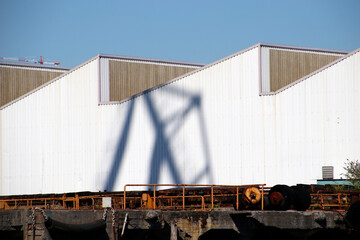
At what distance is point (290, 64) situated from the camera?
46.9 m

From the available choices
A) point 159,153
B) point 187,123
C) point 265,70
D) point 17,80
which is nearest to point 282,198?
point 265,70

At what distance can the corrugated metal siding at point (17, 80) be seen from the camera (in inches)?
2277

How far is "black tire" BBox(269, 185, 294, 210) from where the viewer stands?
2195cm

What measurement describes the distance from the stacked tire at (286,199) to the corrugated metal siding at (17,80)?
4032 centimetres

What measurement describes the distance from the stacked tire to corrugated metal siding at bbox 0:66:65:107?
4032cm

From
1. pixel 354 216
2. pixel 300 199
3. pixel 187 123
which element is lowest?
pixel 354 216

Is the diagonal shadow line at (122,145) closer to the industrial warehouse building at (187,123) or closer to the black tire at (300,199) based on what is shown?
the industrial warehouse building at (187,123)

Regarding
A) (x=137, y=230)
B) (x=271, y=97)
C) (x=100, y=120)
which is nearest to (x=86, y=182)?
(x=100, y=120)

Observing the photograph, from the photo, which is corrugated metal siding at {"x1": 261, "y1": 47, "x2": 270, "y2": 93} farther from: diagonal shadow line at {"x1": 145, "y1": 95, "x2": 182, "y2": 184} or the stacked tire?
the stacked tire

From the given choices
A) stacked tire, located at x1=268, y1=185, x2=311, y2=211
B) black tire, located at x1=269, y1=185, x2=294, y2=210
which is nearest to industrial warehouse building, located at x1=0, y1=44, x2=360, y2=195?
stacked tire, located at x1=268, y1=185, x2=311, y2=211

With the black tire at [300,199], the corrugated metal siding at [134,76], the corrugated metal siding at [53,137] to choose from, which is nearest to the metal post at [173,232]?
the black tire at [300,199]

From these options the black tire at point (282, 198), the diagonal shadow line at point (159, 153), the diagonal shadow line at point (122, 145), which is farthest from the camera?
the diagonal shadow line at point (122, 145)

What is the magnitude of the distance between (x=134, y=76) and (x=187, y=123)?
31.1 ft

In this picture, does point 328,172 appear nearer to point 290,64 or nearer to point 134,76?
point 290,64
